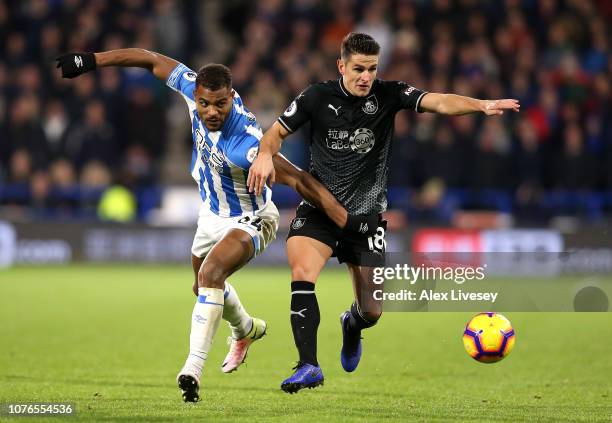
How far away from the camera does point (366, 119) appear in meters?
7.29

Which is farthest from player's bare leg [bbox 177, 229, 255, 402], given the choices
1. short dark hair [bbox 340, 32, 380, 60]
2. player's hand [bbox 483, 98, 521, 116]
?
player's hand [bbox 483, 98, 521, 116]

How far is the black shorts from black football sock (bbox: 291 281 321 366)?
1.38ft

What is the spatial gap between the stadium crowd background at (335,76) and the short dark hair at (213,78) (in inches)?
407

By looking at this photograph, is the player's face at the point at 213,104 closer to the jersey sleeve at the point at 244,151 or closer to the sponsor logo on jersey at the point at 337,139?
the jersey sleeve at the point at 244,151

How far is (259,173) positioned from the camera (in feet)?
22.0

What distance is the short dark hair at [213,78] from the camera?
22.4ft

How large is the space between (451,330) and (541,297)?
423cm

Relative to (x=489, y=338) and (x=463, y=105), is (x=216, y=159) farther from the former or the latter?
(x=489, y=338)

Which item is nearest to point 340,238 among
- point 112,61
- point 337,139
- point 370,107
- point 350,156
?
point 350,156

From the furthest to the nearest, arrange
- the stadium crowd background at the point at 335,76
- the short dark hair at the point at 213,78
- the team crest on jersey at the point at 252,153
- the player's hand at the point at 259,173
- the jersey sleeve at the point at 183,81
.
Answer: the stadium crowd background at the point at 335,76, the jersey sleeve at the point at 183,81, the team crest on jersey at the point at 252,153, the short dark hair at the point at 213,78, the player's hand at the point at 259,173

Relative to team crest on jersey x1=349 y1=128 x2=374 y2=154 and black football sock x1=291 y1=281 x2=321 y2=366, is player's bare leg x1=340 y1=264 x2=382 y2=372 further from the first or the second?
team crest on jersey x1=349 y1=128 x2=374 y2=154

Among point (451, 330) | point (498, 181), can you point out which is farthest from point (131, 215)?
point (451, 330)

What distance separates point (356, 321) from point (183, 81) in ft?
6.64

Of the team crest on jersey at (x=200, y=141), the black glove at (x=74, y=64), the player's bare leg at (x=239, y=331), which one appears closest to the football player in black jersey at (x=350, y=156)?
the team crest on jersey at (x=200, y=141)
